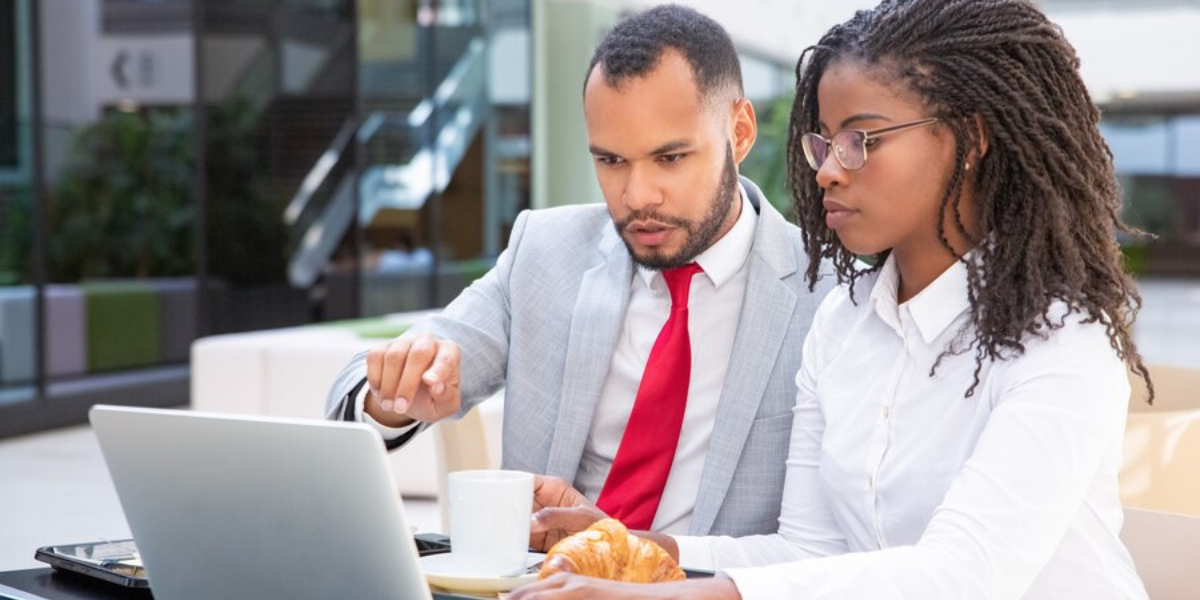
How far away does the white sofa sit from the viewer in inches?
234

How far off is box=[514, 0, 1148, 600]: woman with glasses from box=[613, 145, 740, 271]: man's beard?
46 centimetres

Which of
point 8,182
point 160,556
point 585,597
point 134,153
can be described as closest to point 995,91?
point 585,597

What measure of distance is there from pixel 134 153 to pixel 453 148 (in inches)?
146

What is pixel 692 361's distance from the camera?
87.9 inches

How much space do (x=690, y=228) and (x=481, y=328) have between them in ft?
1.30

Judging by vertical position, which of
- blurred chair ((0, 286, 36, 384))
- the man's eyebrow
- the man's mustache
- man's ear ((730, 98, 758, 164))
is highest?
man's ear ((730, 98, 758, 164))

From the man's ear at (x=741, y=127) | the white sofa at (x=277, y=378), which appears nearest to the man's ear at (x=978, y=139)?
the man's ear at (x=741, y=127)

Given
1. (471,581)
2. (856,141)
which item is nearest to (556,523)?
(471,581)

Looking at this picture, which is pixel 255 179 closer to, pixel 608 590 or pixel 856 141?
pixel 856 141

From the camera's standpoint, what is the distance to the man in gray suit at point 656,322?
2.14m

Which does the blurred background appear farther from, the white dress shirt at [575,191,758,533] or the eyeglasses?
the eyeglasses

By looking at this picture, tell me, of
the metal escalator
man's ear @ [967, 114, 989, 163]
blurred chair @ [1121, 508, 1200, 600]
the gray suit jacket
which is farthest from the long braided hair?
the metal escalator

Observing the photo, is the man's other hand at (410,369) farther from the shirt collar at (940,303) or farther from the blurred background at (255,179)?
the blurred background at (255,179)

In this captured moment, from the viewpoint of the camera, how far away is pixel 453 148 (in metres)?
12.8
